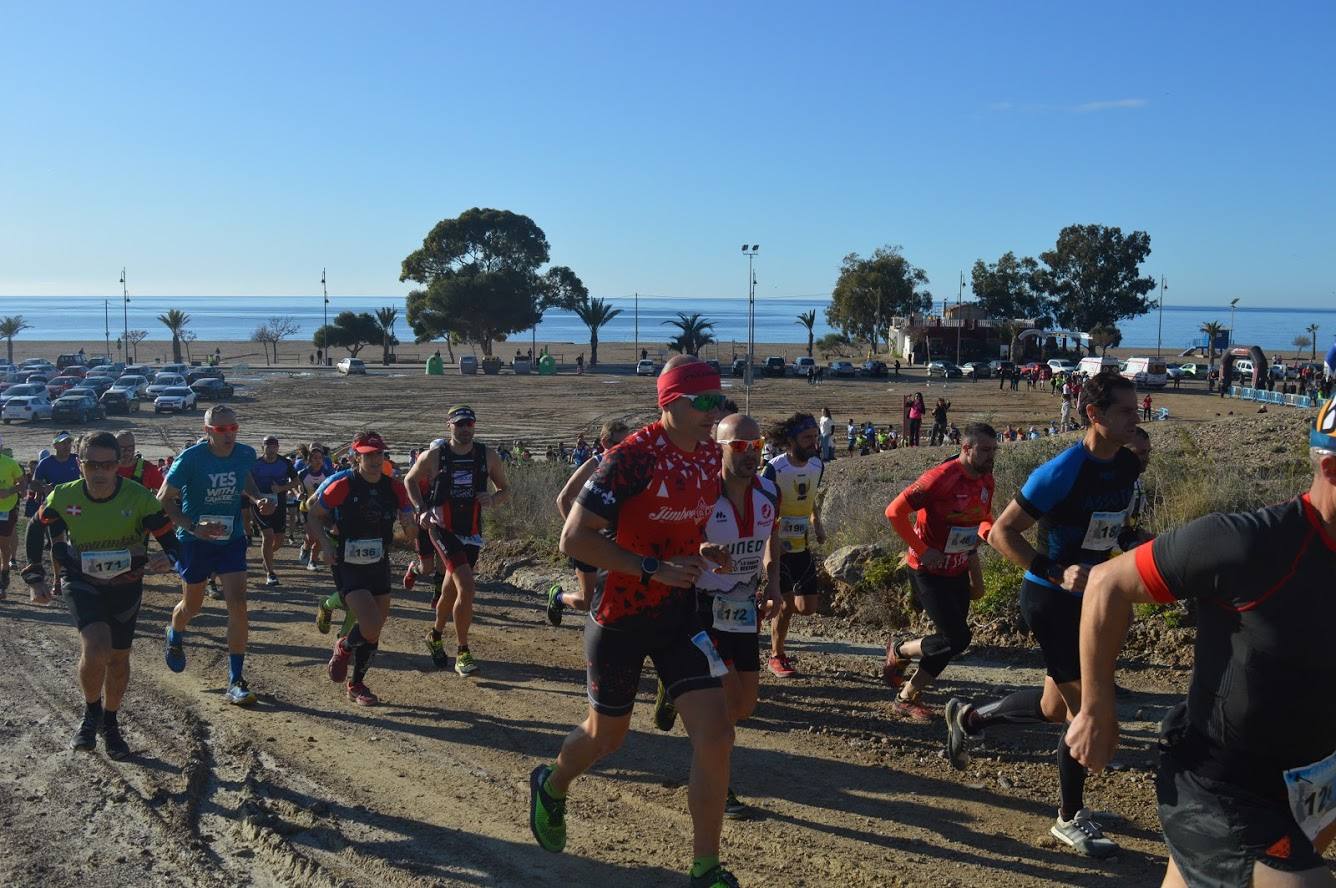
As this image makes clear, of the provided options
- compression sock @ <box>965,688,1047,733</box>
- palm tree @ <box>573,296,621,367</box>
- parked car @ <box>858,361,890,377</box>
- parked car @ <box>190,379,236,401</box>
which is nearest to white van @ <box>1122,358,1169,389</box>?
parked car @ <box>858,361,890,377</box>

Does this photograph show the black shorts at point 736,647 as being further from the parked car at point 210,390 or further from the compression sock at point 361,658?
the parked car at point 210,390

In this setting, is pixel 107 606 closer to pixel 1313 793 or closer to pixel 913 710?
pixel 913 710

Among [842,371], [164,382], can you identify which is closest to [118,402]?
[164,382]

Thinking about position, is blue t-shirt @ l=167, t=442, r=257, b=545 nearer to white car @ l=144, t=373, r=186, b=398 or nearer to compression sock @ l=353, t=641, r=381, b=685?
compression sock @ l=353, t=641, r=381, b=685

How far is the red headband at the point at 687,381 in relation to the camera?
454 cm

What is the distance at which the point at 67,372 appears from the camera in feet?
208

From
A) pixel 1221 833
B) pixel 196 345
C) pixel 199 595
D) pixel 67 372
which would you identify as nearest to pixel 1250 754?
pixel 1221 833

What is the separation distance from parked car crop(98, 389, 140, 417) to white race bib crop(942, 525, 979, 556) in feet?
160

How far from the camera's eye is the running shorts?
26.0ft

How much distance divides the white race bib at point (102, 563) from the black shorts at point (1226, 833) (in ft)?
19.5

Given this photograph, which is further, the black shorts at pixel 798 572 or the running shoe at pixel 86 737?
the black shorts at pixel 798 572

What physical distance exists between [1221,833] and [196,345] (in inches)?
5867

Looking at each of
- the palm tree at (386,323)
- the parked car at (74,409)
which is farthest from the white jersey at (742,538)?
the palm tree at (386,323)

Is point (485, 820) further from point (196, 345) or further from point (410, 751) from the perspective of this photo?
point (196, 345)
